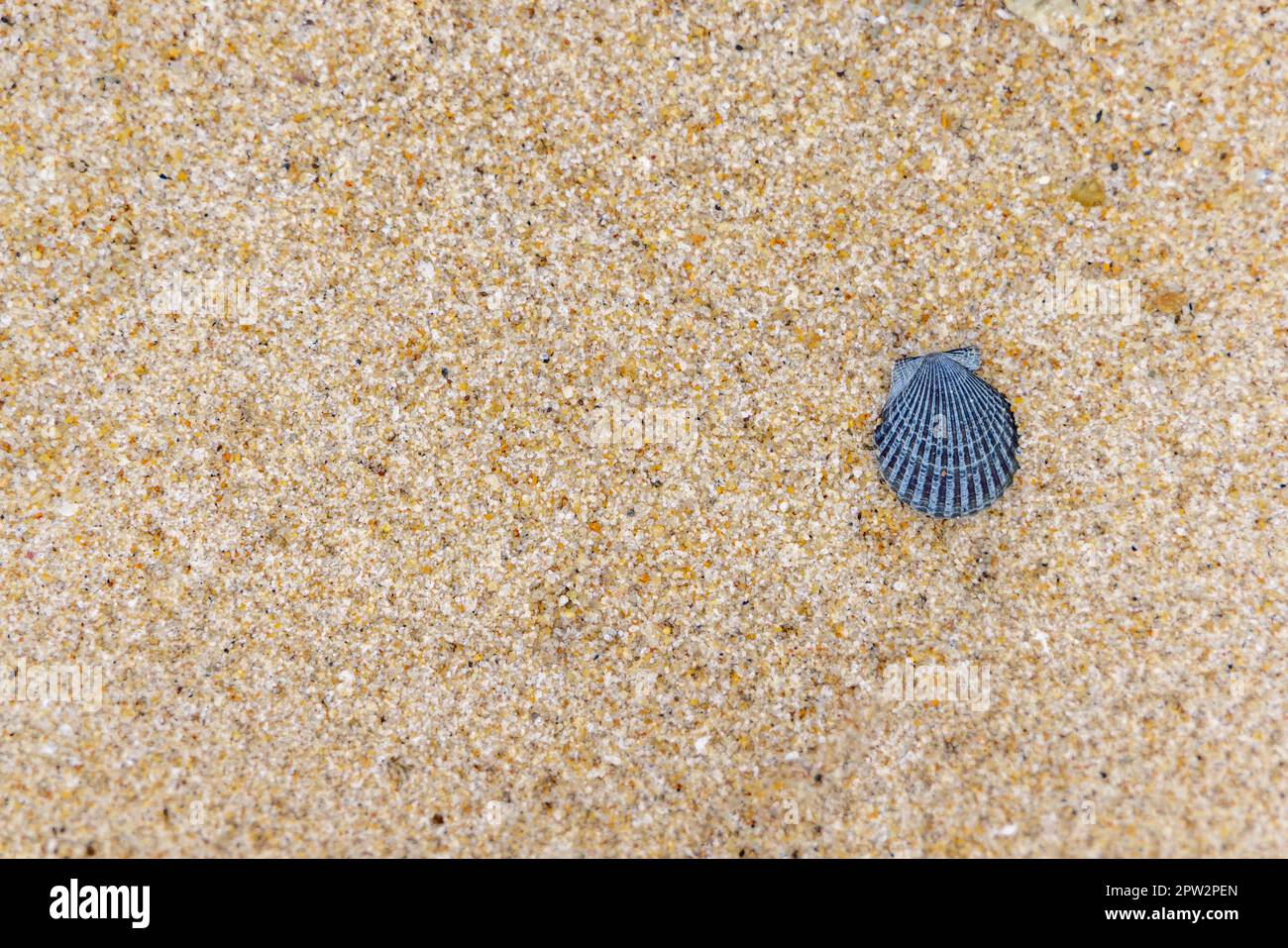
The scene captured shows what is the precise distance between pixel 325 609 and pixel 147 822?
3.29 ft

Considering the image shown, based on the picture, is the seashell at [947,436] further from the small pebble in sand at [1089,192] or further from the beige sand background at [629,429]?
the small pebble in sand at [1089,192]

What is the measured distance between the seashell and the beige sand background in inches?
5.1

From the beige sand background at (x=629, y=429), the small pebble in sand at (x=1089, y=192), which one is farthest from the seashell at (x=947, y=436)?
the small pebble in sand at (x=1089, y=192)

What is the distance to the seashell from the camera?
223cm

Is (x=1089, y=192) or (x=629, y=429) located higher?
(x=1089, y=192)

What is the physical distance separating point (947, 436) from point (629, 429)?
45.3 inches

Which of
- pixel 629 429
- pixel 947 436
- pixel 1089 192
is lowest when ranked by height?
pixel 947 436

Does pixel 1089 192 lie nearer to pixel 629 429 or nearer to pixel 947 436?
pixel 947 436

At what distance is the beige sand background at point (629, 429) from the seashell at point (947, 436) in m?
0.13

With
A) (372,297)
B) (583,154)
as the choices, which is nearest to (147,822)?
(372,297)

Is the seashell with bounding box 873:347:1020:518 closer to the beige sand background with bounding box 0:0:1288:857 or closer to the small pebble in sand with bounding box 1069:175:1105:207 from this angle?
the beige sand background with bounding box 0:0:1288:857

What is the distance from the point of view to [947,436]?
7.34 ft

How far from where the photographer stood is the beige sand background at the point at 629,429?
7.55 feet

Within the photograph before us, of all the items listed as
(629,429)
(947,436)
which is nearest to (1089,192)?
(947,436)
